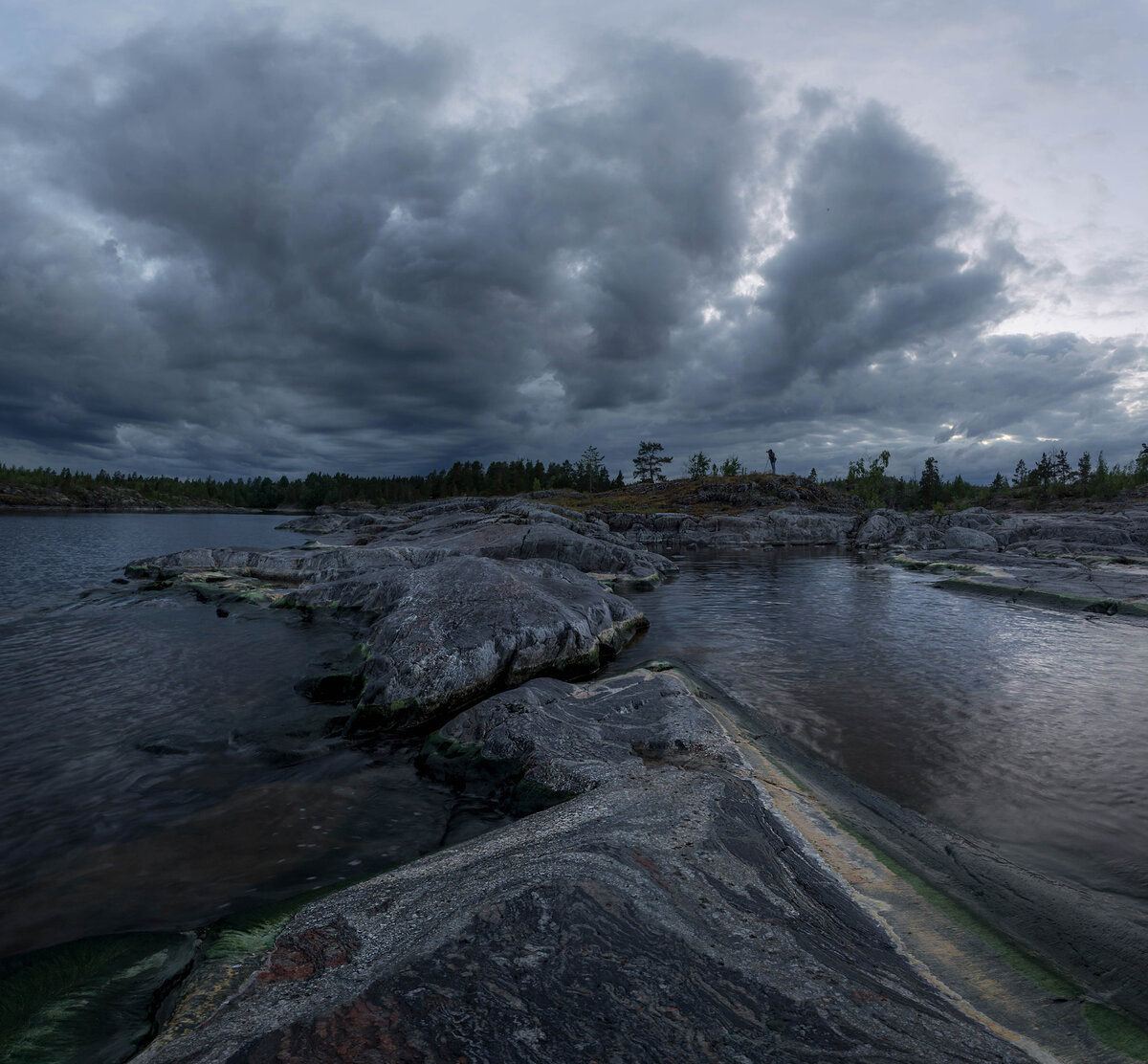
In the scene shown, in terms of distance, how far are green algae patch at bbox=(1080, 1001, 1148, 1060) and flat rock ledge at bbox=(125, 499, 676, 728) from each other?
30.7 feet

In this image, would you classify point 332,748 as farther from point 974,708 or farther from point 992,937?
point 974,708

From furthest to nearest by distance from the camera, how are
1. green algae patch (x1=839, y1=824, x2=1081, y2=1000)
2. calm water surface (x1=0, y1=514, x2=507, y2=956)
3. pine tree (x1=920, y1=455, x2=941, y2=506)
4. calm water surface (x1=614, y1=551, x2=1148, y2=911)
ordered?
pine tree (x1=920, y1=455, x2=941, y2=506) < calm water surface (x1=614, y1=551, x2=1148, y2=911) < calm water surface (x1=0, y1=514, x2=507, y2=956) < green algae patch (x1=839, y1=824, x2=1081, y2=1000)

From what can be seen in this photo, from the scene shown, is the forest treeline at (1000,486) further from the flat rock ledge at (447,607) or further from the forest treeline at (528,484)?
the flat rock ledge at (447,607)

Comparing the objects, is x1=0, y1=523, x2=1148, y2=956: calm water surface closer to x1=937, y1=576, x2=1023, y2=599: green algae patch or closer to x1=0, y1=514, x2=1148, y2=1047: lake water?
x1=0, y1=514, x2=1148, y2=1047: lake water

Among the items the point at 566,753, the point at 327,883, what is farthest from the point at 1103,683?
the point at 327,883

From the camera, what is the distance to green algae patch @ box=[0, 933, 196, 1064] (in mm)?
3898

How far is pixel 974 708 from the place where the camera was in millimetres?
11414

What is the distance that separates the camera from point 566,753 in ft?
25.9

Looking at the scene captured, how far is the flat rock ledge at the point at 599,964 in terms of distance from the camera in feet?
9.82

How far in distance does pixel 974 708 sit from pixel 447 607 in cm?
1161

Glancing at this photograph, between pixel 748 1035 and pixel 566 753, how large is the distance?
16.3 ft

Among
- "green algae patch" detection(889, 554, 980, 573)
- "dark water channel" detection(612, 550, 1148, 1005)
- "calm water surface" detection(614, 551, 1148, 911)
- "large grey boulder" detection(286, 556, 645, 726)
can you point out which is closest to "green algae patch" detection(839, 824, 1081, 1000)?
"dark water channel" detection(612, 550, 1148, 1005)

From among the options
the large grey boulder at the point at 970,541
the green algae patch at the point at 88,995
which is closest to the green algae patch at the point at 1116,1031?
the green algae patch at the point at 88,995

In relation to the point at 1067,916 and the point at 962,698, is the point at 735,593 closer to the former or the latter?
the point at 962,698
